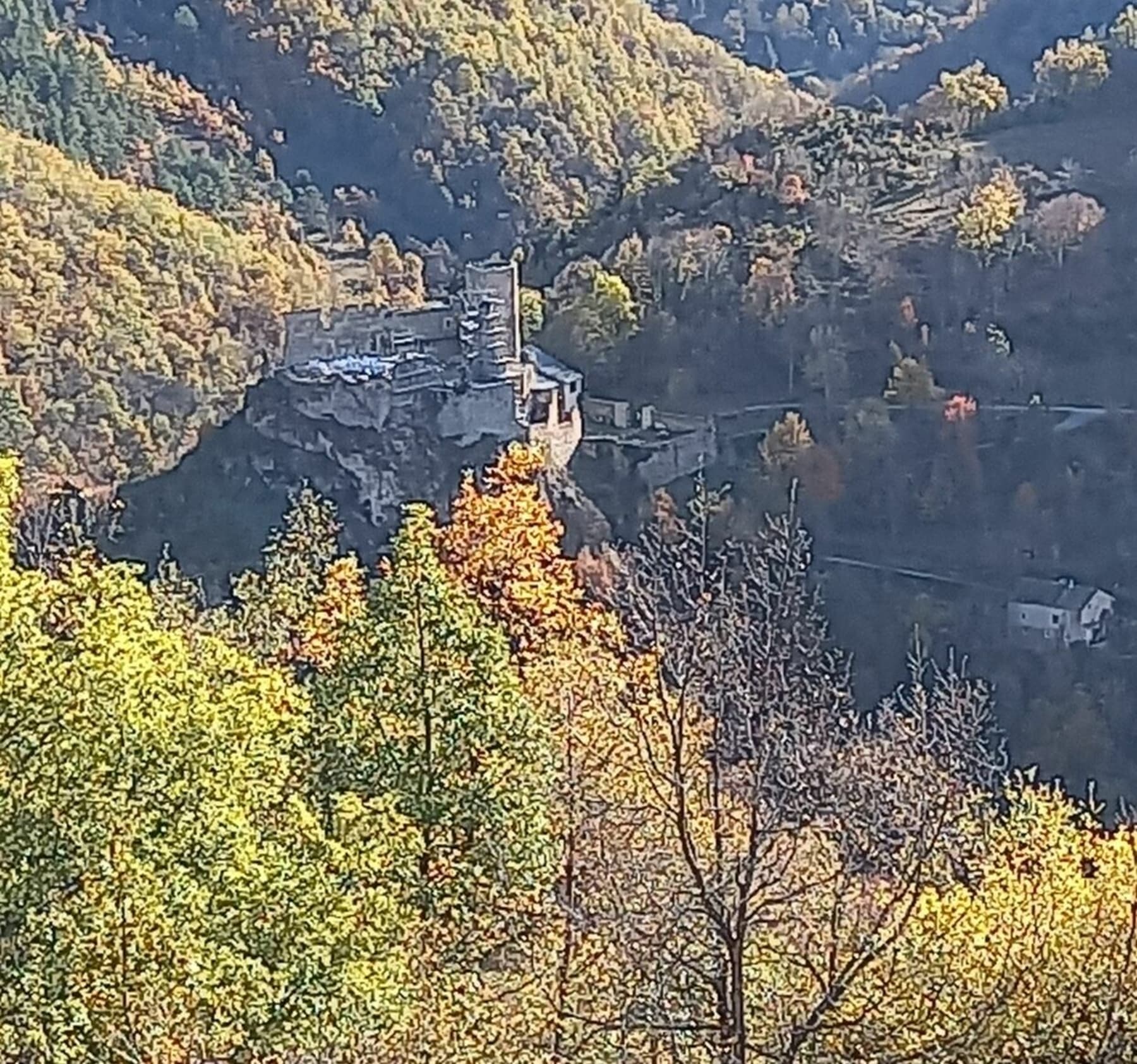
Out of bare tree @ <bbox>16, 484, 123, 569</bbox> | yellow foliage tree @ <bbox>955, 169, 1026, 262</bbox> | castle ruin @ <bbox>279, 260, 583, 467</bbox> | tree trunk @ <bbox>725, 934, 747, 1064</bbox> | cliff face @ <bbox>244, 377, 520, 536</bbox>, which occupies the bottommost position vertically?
bare tree @ <bbox>16, 484, 123, 569</bbox>

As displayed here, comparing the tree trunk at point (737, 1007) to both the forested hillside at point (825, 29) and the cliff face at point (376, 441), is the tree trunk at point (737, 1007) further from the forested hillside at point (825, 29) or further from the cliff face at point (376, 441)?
A: the forested hillside at point (825, 29)

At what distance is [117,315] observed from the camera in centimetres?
5538

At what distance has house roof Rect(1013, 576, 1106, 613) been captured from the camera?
93.2 feet

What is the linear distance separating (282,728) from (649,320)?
2687cm

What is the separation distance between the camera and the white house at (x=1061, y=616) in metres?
28.3

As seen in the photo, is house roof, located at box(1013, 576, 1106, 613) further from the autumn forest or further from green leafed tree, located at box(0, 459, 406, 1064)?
green leafed tree, located at box(0, 459, 406, 1064)

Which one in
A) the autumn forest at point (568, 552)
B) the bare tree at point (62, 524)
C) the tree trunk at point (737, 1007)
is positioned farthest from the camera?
the bare tree at point (62, 524)

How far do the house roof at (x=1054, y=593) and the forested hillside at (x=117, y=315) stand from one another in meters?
25.5

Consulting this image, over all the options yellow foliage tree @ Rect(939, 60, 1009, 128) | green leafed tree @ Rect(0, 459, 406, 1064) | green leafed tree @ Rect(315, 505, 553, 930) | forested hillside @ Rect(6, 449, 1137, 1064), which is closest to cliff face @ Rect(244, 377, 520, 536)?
yellow foliage tree @ Rect(939, 60, 1009, 128)

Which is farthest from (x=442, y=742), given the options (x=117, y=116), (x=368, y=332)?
(x=117, y=116)

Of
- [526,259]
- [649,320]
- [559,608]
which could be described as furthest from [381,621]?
[526,259]

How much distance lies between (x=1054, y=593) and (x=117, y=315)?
34.5 metres

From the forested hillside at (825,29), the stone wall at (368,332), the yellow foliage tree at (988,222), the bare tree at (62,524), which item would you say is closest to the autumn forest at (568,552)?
the yellow foliage tree at (988,222)

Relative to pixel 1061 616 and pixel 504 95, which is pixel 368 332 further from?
pixel 504 95
